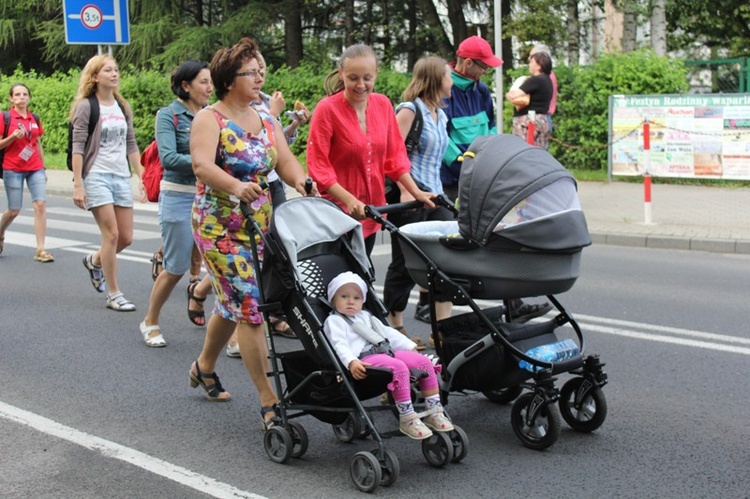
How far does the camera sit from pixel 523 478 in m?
4.66

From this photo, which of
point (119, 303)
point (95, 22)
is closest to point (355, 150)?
point (119, 303)

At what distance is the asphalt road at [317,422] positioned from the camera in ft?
15.2

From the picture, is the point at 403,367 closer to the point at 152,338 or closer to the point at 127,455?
the point at 127,455

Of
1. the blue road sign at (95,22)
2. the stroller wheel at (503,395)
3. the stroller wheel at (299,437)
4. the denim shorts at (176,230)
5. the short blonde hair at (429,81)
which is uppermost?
the blue road sign at (95,22)

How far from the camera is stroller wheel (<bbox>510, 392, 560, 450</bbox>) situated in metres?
4.92

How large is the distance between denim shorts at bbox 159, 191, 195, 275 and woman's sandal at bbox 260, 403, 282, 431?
2.14m

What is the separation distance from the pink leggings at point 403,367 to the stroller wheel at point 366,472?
11.3 inches

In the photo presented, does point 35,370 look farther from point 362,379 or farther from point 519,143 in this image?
point 519,143

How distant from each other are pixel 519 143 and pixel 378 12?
79.7ft

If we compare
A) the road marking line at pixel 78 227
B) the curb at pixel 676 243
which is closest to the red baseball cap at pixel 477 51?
the curb at pixel 676 243

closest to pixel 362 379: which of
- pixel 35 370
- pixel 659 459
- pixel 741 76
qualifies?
pixel 659 459

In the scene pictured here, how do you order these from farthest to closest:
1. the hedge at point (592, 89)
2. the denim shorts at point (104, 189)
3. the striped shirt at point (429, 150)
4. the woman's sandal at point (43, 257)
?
1. the hedge at point (592, 89)
2. the woman's sandal at point (43, 257)
3. the denim shorts at point (104, 189)
4. the striped shirt at point (429, 150)

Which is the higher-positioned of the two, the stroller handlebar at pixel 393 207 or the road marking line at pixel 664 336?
the stroller handlebar at pixel 393 207

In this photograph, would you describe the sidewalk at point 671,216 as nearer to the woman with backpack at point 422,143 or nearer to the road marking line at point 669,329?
the road marking line at point 669,329
